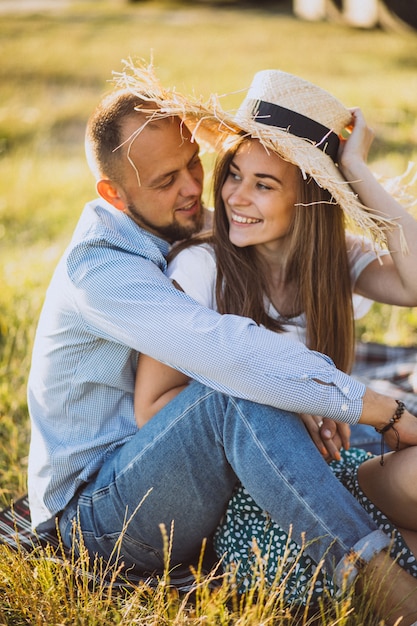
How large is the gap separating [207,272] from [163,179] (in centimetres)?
43

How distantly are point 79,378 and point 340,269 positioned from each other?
126 cm

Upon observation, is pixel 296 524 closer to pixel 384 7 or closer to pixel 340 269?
pixel 340 269

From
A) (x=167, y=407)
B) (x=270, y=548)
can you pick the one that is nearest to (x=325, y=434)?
(x=270, y=548)

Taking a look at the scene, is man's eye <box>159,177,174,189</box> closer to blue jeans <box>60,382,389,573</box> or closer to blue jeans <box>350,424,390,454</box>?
blue jeans <box>60,382,389,573</box>

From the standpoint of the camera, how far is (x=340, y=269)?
3219 mm

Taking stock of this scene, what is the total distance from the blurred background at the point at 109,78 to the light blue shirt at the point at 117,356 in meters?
0.51

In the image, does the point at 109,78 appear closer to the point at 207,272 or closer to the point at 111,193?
the point at 111,193

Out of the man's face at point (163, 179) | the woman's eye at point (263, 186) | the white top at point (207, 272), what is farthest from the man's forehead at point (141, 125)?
the white top at point (207, 272)

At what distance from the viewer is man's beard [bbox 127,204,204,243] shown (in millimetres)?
3053

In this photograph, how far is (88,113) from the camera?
12.5m

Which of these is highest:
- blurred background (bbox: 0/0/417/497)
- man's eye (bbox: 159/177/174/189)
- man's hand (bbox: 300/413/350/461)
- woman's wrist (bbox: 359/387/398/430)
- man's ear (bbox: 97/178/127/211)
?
man's eye (bbox: 159/177/174/189)

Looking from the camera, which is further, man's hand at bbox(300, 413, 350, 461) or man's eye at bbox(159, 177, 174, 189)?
man's eye at bbox(159, 177, 174, 189)

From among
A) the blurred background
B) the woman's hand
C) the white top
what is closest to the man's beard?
the white top

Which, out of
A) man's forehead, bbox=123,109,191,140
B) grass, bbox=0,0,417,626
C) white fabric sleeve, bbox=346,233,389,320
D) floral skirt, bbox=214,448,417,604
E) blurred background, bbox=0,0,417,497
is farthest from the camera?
blurred background, bbox=0,0,417,497
